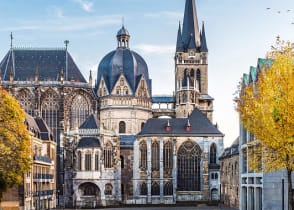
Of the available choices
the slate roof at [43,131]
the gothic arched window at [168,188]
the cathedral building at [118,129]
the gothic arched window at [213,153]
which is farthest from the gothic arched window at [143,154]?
the slate roof at [43,131]

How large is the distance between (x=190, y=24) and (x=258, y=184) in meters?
76.0

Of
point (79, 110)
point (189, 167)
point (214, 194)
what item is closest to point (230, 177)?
point (214, 194)

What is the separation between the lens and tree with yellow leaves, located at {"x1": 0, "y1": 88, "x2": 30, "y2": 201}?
58.5 m

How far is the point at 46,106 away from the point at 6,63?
12.1m

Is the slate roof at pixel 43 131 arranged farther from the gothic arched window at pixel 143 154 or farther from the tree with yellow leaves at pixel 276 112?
the tree with yellow leaves at pixel 276 112

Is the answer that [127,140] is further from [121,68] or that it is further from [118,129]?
[121,68]

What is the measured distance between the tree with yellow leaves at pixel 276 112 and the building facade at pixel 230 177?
4093 centimetres

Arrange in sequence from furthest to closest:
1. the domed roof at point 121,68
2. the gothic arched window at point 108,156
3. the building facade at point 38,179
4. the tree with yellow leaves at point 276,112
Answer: the domed roof at point 121,68 → the gothic arched window at point 108,156 → the building facade at point 38,179 → the tree with yellow leaves at point 276,112

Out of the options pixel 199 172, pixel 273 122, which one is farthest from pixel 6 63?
pixel 273 122

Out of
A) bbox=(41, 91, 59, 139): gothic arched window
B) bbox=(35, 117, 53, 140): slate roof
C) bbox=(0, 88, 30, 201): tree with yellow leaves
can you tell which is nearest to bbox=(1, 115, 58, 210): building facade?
bbox=(35, 117, 53, 140): slate roof

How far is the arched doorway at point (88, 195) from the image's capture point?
98.4 meters

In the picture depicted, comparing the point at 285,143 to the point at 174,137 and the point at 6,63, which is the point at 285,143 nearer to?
the point at 174,137

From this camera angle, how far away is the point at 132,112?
381ft

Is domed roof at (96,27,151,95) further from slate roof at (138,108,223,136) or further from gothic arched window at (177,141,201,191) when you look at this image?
gothic arched window at (177,141,201,191)
